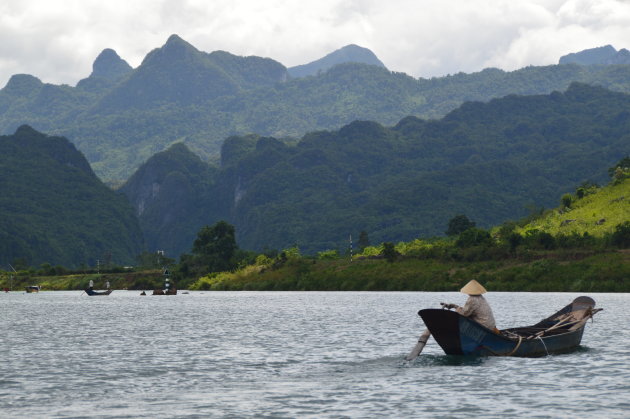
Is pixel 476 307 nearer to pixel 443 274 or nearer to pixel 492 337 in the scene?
pixel 492 337

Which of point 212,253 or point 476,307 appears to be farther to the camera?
point 212,253

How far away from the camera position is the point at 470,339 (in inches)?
1411

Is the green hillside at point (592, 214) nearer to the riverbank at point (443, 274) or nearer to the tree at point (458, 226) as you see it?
the riverbank at point (443, 274)

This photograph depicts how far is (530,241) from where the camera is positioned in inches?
4791

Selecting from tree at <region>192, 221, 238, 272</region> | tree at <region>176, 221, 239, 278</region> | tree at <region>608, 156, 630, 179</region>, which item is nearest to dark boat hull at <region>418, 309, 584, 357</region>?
tree at <region>608, 156, 630, 179</region>

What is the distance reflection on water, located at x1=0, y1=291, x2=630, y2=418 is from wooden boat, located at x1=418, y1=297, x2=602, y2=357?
0.54 m

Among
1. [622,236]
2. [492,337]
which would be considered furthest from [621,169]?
[492,337]

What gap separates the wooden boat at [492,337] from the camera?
3531 cm

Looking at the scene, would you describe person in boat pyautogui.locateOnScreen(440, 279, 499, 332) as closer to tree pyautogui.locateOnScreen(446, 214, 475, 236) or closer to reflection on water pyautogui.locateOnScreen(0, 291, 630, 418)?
reflection on water pyautogui.locateOnScreen(0, 291, 630, 418)

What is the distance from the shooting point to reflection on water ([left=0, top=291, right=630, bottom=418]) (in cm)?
2641

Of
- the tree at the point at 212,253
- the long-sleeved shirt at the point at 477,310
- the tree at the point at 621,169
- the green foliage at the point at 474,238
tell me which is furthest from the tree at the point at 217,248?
the long-sleeved shirt at the point at 477,310

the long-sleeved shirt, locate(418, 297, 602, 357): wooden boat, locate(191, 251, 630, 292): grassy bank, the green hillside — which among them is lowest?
locate(418, 297, 602, 357): wooden boat

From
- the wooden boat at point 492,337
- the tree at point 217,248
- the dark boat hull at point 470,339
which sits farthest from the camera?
the tree at point 217,248

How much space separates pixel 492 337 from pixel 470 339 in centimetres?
102
